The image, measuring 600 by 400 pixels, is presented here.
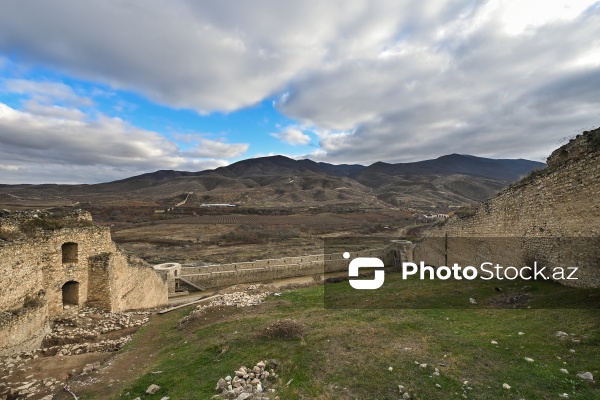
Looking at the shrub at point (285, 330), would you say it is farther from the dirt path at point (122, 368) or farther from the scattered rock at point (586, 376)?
the scattered rock at point (586, 376)

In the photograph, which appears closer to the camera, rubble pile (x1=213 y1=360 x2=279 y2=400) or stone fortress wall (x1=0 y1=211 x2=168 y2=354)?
rubble pile (x1=213 y1=360 x2=279 y2=400)

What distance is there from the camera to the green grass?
221 inches

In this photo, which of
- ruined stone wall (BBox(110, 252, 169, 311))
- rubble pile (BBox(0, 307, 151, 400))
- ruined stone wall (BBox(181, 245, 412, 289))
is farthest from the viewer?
ruined stone wall (BBox(181, 245, 412, 289))

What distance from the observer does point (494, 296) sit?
37.6ft

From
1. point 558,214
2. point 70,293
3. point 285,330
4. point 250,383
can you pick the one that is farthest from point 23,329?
point 558,214

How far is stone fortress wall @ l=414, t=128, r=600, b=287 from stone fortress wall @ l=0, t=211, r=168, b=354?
16.9 metres

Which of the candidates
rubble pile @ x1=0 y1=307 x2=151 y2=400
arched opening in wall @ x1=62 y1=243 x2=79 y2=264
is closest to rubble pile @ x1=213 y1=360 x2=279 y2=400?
rubble pile @ x1=0 y1=307 x2=151 y2=400

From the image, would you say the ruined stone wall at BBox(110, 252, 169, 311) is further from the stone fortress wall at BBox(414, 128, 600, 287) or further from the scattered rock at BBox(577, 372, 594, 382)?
the stone fortress wall at BBox(414, 128, 600, 287)

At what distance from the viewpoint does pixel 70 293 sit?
41.1 ft

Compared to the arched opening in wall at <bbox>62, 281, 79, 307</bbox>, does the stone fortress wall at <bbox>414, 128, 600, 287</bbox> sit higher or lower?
higher

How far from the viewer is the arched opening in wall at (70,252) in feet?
40.6

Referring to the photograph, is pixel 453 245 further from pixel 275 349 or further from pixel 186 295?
pixel 186 295

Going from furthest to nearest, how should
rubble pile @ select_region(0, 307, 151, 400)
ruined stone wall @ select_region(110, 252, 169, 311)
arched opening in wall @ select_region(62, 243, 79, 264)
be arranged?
ruined stone wall @ select_region(110, 252, 169, 311), arched opening in wall @ select_region(62, 243, 79, 264), rubble pile @ select_region(0, 307, 151, 400)

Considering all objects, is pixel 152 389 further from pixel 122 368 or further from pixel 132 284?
pixel 132 284
